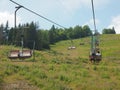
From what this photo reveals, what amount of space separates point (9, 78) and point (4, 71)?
1635mm

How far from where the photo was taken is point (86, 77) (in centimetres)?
3397

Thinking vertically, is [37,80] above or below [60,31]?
below

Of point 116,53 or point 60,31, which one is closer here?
point 116,53

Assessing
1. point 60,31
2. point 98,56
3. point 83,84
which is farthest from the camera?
point 60,31

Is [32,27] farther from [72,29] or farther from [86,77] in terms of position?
[72,29]

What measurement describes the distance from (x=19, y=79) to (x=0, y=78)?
1607mm

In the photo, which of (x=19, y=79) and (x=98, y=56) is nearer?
(x=19, y=79)

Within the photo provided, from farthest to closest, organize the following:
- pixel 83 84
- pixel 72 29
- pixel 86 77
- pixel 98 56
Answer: pixel 72 29 → pixel 98 56 → pixel 86 77 → pixel 83 84

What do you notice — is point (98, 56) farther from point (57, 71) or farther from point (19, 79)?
point (19, 79)

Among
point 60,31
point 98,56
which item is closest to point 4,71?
point 98,56

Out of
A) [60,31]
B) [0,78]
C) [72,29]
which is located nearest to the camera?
[0,78]

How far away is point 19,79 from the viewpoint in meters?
29.4

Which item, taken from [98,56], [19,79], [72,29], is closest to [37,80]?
[19,79]

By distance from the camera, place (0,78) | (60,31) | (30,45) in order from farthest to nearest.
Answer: (60,31)
(30,45)
(0,78)
